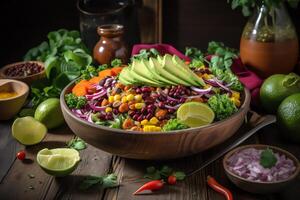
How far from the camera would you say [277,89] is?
164 centimetres

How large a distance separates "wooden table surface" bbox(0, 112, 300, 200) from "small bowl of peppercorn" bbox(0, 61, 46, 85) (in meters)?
0.43

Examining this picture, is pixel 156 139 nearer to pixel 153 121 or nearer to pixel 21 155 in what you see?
pixel 153 121

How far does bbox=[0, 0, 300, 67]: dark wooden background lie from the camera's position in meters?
2.39

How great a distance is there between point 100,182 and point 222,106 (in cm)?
40

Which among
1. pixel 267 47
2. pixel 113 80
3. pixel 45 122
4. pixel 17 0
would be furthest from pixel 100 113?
pixel 17 0

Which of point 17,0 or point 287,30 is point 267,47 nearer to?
point 287,30

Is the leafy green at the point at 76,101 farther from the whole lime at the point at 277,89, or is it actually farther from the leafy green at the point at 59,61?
the whole lime at the point at 277,89

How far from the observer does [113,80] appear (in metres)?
1.50

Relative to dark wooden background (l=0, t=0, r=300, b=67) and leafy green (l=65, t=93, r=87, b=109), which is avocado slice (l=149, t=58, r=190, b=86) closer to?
leafy green (l=65, t=93, r=87, b=109)

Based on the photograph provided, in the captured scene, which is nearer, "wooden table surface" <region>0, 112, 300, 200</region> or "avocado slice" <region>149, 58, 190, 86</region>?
"wooden table surface" <region>0, 112, 300, 200</region>

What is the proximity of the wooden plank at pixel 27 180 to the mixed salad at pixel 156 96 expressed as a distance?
20 cm

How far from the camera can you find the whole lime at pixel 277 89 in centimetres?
162

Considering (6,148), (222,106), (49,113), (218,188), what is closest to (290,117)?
(222,106)

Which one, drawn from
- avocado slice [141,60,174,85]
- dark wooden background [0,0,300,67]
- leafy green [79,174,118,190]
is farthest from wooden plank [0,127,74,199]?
dark wooden background [0,0,300,67]
